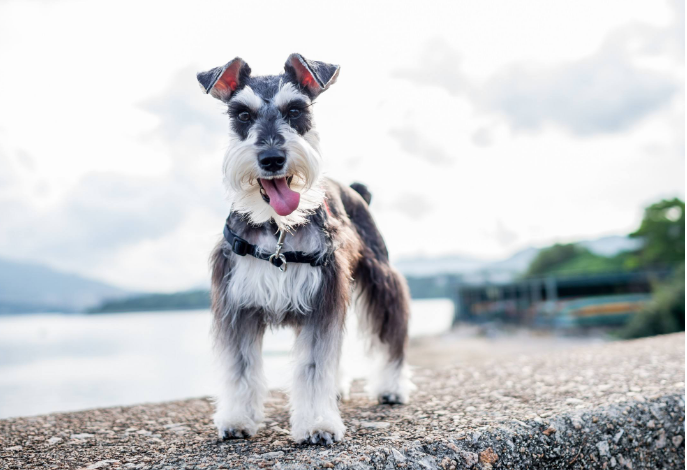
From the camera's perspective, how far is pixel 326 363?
3.47m

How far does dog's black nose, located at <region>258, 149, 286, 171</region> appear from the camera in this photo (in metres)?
3.05

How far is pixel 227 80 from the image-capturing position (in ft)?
11.5

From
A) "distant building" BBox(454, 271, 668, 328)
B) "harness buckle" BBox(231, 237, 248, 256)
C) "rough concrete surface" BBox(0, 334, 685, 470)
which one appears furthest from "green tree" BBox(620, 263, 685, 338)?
"harness buckle" BBox(231, 237, 248, 256)

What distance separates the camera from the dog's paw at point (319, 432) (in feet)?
10.8

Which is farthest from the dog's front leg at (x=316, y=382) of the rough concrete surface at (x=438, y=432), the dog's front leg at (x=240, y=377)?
the dog's front leg at (x=240, y=377)

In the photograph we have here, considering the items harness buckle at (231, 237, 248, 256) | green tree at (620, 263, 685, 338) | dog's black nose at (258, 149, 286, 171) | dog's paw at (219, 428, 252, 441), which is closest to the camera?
dog's black nose at (258, 149, 286, 171)

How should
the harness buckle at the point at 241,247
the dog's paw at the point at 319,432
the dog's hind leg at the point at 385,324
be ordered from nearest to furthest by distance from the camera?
the dog's paw at the point at 319,432 < the harness buckle at the point at 241,247 < the dog's hind leg at the point at 385,324

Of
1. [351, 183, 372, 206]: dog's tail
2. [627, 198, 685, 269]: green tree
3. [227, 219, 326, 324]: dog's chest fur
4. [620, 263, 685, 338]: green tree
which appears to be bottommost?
[620, 263, 685, 338]: green tree

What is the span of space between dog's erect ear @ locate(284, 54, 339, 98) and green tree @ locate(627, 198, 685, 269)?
5239 cm

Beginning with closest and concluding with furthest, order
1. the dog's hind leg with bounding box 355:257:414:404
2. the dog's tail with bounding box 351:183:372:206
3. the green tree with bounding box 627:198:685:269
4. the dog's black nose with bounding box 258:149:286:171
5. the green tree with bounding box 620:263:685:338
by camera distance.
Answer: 1. the dog's black nose with bounding box 258:149:286:171
2. the dog's hind leg with bounding box 355:257:414:404
3. the dog's tail with bounding box 351:183:372:206
4. the green tree with bounding box 620:263:685:338
5. the green tree with bounding box 627:198:685:269

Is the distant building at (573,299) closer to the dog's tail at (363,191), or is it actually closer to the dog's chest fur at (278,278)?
the dog's tail at (363,191)

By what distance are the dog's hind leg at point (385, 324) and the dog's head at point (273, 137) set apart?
1224 millimetres

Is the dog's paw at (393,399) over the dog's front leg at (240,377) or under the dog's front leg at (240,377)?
under

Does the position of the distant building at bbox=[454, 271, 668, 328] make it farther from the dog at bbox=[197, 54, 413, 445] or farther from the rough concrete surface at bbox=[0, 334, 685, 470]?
the dog at bbox=[197, 54, 413, 445]
